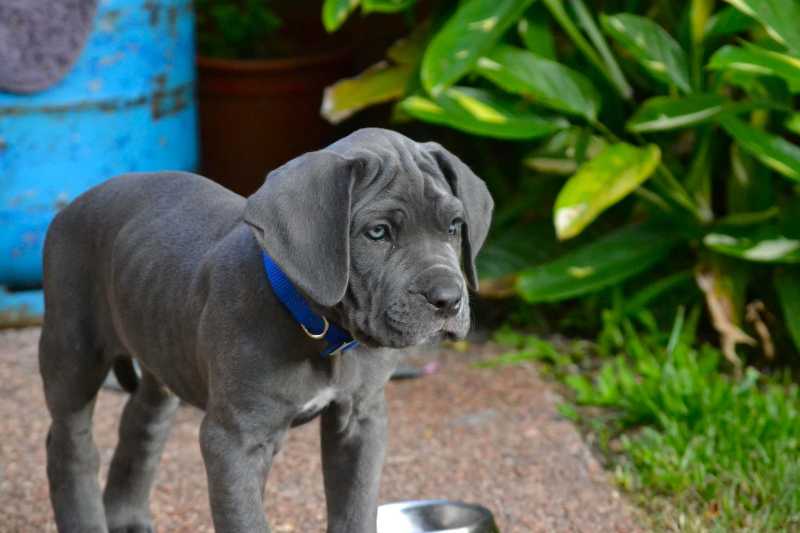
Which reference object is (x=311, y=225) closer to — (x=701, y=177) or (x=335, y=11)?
(x=335, y=11)

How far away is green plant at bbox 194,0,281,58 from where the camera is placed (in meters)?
6.89

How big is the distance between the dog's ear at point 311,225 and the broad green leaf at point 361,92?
2887 mm

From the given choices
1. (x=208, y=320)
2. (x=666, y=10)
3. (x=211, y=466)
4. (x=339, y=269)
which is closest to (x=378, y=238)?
(x=339, y=269)

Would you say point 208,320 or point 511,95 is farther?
point 511,95

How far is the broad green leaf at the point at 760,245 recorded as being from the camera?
15.6 feet

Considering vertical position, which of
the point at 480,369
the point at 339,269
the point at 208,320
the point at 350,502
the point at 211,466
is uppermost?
the point at 339,269

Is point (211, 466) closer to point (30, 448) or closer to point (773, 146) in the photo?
point (30, 448)

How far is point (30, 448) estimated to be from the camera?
440 cm

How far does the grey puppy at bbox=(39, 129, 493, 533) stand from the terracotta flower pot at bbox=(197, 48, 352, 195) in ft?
11.9

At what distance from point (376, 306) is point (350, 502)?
0.62 meters

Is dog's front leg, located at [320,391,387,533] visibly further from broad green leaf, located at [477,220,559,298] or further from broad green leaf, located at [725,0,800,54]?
broad green leaf, located at [477,220,559,298]

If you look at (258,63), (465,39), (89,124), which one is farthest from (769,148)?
(258,63)

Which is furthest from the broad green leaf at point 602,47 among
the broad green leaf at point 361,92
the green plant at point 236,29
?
the green plant at point 236,29

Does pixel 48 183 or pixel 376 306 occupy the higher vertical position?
pixel 376 306
